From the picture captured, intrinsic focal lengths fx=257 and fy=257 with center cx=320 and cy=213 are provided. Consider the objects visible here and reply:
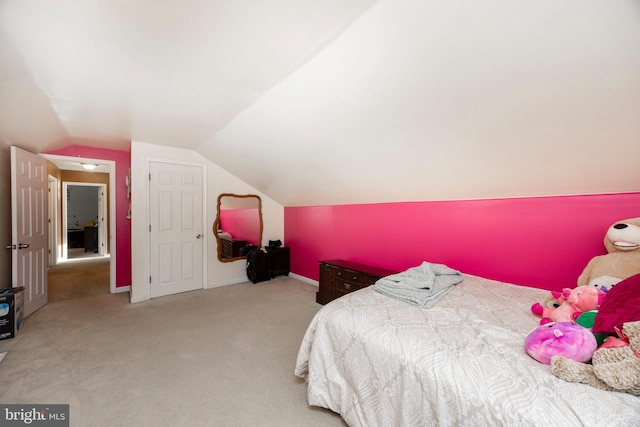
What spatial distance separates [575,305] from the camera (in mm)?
1364

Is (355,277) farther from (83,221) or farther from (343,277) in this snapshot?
(83,221)

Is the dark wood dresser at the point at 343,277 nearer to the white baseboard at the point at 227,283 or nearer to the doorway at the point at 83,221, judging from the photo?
the white baseboard at the point at 227,283

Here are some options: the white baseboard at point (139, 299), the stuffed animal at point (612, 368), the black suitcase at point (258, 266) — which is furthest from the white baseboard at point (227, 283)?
the stuffed animal at point (612, 368)

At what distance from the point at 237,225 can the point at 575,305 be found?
4.17 m

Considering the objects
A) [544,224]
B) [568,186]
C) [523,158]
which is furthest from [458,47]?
[544,224]

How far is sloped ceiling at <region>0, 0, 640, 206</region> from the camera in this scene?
1219 mm

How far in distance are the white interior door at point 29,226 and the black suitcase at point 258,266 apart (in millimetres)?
2556

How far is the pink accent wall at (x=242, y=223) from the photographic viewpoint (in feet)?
14.1

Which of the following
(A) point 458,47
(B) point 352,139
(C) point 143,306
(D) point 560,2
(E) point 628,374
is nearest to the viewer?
(E) point 628,374

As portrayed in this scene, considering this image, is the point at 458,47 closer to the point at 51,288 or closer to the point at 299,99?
the point at 299,99

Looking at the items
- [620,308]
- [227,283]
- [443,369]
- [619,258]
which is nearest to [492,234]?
[619,258]

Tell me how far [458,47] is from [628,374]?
4.83 feet

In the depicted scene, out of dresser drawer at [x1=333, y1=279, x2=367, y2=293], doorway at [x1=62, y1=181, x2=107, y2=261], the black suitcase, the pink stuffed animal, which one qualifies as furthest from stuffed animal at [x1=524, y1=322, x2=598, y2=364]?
doorway at [x1=62, y1=181, x2=107, y2=261]

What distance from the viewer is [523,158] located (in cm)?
182
